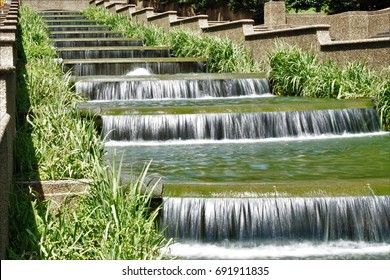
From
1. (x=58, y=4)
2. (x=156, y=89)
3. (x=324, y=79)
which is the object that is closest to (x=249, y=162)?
(x=324, y=79)

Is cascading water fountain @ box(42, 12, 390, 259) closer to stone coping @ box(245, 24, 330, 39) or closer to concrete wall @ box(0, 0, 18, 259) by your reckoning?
concrete wall @ box(0, 0, 18, 259)

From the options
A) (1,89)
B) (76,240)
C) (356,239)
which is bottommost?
(356,239)

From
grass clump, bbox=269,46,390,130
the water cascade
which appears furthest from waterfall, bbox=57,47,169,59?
the water cascade

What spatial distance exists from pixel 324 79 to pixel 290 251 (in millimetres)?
11074

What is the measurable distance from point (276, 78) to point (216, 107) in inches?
235

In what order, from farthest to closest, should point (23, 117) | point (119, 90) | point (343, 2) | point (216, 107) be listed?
point (343, 2)
point (119, 90)
point (216, 107)
point (23, 117)

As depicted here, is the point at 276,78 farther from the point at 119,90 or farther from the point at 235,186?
the point at 235,186

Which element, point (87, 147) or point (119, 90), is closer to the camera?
point (87, 147)

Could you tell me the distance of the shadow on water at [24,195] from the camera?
791 centimetres

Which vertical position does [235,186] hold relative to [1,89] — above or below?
below

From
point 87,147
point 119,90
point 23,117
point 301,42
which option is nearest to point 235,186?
point 87,147

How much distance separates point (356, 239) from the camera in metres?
9.80

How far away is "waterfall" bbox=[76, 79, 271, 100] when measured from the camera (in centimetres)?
2008

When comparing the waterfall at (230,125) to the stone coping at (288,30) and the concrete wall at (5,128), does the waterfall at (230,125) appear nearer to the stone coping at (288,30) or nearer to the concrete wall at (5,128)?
Result: the concrete wall at (5,128)
